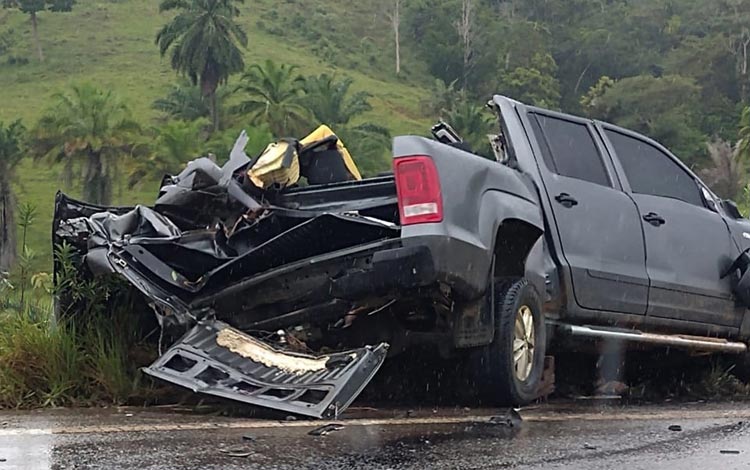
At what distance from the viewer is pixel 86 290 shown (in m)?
6.08

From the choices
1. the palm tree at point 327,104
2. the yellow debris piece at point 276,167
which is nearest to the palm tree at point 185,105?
the palm tree at point 327,104

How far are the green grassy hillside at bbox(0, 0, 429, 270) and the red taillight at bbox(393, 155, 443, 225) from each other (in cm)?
6162

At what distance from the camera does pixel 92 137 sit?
54.5 meters

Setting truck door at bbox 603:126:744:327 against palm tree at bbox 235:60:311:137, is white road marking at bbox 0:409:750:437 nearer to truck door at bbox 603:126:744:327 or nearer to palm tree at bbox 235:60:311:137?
truck door at bbox 603:126:744:327

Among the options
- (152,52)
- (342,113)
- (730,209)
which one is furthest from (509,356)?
(152,52)

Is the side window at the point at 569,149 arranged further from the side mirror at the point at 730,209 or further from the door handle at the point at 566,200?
the side mirror at the point at 730,209

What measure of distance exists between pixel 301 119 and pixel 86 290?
170 ft

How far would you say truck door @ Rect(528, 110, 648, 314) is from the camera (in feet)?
21.4

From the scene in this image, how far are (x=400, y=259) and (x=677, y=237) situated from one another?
2.90 metres

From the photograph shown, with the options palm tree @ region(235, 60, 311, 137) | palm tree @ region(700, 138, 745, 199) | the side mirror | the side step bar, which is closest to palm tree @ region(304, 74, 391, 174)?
palm tree @ region(235, 60, 311, 137)

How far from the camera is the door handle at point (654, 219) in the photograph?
7.16 meters

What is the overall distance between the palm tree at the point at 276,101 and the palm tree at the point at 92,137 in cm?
609

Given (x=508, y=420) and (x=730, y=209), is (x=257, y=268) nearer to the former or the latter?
(x=508, y=420)

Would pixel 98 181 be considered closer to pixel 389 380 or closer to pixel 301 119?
pixel 301 119
